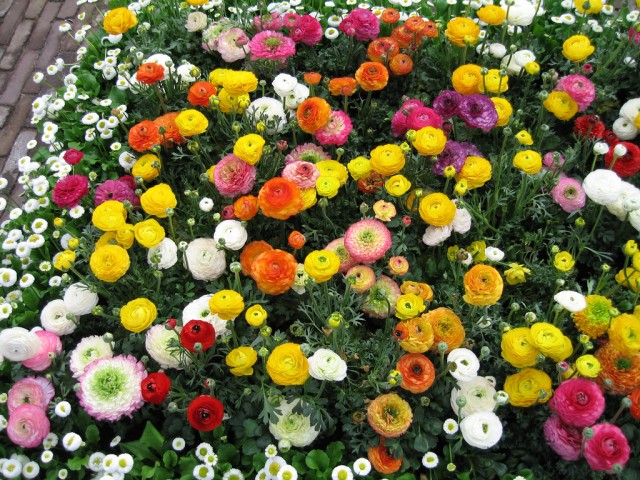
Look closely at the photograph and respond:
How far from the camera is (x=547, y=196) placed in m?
2.80

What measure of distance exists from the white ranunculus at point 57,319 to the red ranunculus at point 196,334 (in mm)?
659

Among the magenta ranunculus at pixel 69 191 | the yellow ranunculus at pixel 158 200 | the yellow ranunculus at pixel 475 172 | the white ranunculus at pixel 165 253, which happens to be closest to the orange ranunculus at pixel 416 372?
the yellow ranunculus at pixel 475 172

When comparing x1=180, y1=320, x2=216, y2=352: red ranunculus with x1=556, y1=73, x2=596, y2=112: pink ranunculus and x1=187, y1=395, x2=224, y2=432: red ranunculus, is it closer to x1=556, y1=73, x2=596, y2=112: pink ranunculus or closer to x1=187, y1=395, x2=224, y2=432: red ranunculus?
x1=187, y1=395, x2=224, y2=432: red ranunculus

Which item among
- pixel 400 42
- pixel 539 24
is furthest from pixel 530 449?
pixel 539 24

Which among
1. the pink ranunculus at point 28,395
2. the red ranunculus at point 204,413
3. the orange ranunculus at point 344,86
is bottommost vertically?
the pink ranunculus at point 28,395

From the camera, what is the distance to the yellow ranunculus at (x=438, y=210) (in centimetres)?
242

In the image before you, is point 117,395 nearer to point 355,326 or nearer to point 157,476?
point 157,476

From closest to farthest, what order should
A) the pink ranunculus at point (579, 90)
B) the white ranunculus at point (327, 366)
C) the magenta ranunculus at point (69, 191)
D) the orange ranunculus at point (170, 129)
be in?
1. the white ranunculus at point (327, 366)
2. the magenta ranunculus at point (69, 191)
3. the pink ranunculus at point (579, 90)
4. the orange ranunculus at point (170, 129)

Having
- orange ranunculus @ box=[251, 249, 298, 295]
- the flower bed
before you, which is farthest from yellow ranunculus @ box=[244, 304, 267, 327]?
orange ranunculus @ box=[251, 249, 298, 295]

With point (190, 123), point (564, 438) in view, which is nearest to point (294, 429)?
point (564, 438)

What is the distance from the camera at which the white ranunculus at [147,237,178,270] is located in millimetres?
2523

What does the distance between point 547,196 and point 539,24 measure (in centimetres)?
132

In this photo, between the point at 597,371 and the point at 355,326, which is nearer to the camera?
the point at 597,371

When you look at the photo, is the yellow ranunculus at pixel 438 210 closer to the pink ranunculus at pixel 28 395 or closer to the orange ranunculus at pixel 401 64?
the orange ranunculus at pixel 401 64
